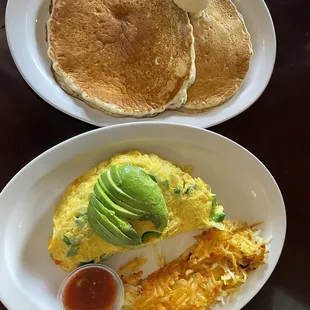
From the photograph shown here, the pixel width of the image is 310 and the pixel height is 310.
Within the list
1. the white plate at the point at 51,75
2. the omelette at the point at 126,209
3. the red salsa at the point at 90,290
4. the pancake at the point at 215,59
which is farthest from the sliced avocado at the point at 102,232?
the pancake at the point at 215,59

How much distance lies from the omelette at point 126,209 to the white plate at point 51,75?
7.3 inches

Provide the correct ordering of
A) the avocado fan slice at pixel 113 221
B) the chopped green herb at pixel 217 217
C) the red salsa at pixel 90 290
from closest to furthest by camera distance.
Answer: the avocado fan slice at pixel 113 221 < the red salsa at pixel 90 290 < the chopped green herb at pixel 217 217

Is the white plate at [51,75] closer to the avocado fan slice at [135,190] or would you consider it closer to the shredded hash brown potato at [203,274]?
the avocado fan slice at [135,190]

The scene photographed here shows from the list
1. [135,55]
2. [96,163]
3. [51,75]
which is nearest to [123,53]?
[135,55]

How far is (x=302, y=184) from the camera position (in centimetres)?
201

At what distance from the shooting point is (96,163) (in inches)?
68.6

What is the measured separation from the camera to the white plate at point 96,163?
166cm

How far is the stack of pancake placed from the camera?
1782 mm

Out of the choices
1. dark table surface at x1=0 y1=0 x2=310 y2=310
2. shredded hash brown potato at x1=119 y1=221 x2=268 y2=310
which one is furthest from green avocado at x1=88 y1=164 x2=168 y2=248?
dark table surface at x1=0 y1=0 x2=310 y2=310

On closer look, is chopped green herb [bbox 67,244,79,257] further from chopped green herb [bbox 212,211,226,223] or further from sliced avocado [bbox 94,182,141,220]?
chopped green herb [bbox 212,211,226,223]

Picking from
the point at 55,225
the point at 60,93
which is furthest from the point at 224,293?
the point at 60,93

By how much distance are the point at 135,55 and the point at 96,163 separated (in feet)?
1.33

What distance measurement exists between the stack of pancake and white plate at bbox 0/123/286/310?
13 centimetres

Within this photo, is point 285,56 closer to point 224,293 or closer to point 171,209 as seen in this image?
point 171,209
